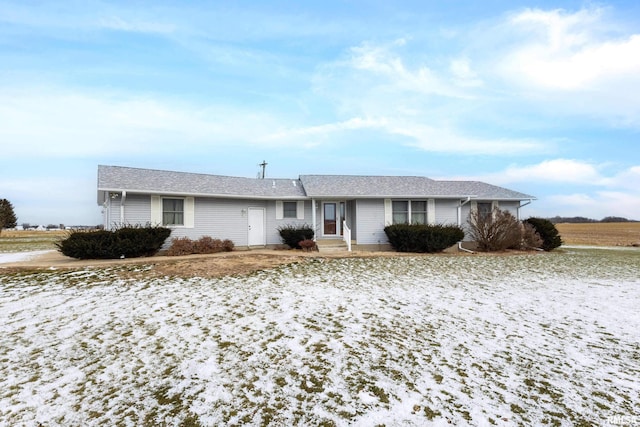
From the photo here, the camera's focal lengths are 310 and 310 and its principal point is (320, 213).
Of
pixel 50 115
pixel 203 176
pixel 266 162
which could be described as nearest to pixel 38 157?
pixel 50 115

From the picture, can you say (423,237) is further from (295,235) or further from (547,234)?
(547,234)

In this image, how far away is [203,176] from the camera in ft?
60.1

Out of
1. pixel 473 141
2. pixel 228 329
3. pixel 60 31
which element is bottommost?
pixel 228 329

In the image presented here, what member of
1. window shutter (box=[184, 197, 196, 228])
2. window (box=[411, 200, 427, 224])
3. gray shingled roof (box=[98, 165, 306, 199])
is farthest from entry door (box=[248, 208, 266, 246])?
window (box=[411, 200, 427, 224])

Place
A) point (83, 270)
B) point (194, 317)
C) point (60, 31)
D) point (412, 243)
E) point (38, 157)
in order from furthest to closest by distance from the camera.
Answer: point (38, 157) → point (412, 243) → point (60, 31) → point (83, 270) → point (194, 317)

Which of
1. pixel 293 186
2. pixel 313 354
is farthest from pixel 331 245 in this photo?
pixel 313 354

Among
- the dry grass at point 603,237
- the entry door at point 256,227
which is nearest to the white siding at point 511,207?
the dry grass at point 603,237

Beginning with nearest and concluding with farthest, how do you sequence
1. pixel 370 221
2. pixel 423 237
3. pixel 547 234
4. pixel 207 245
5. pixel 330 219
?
1. pixel 207 245
2. pixel 423 237
3. pixel 370 221
4. pixel 330 219
5. pixel 547 234

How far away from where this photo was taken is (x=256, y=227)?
700 inches

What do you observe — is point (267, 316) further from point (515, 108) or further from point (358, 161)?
point (358, 161)

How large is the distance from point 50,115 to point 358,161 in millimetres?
23690

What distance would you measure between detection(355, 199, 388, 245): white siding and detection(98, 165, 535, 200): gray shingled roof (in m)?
0.63

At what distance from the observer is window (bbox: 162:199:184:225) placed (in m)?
15.5

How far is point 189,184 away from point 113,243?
497 cm
